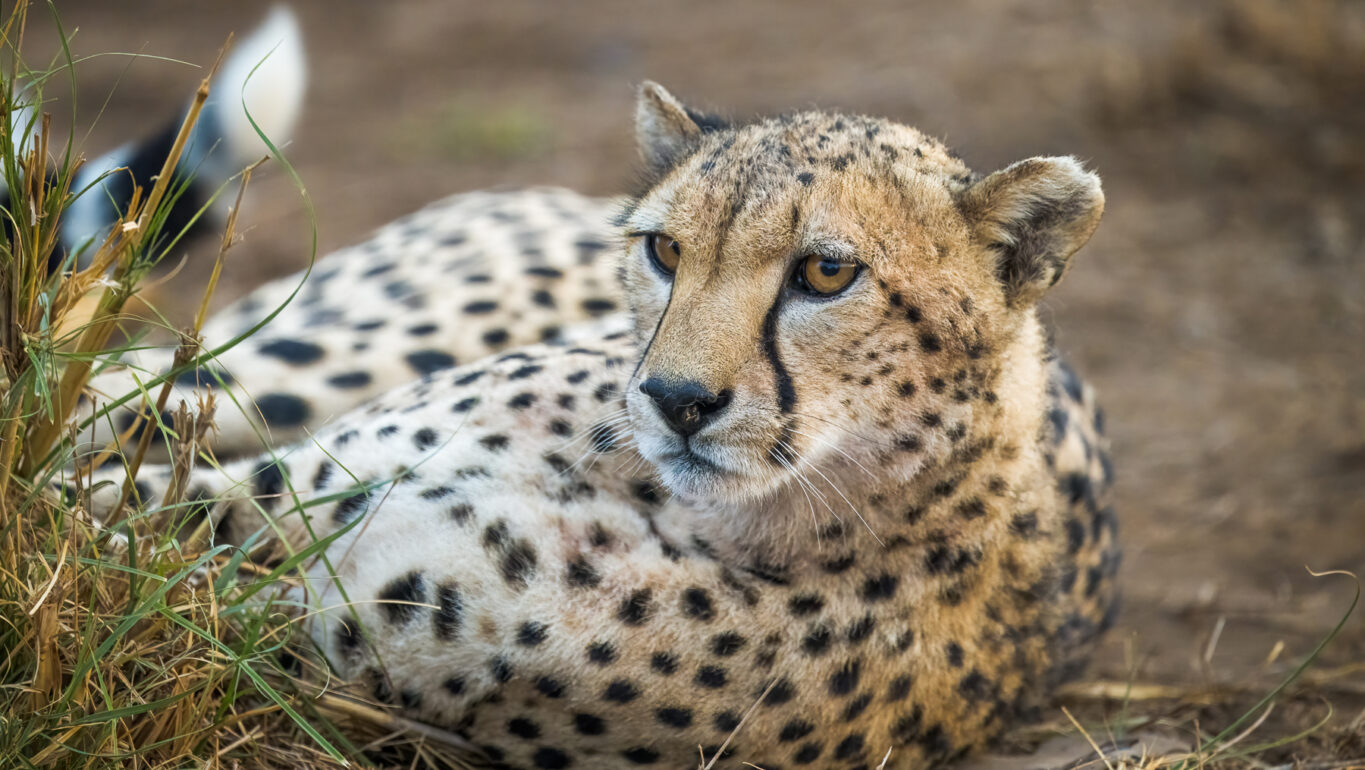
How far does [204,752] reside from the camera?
1.65 m

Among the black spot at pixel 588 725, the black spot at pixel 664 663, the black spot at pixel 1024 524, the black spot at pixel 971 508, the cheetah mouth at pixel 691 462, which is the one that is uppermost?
the cheetah mouth at pixel 691 462

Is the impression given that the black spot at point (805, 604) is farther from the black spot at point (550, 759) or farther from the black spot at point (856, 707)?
the black spot at point (550, 759)

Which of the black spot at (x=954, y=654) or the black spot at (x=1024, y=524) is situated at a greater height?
the black spot at (x=1024, y=524)

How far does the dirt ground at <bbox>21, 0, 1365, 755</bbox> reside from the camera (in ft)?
10.1

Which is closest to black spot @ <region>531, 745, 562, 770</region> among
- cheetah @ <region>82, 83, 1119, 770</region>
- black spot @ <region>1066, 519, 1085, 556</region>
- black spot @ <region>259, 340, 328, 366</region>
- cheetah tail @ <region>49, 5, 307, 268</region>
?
cheetah @ <region>82, 83, 1119, 770</region>

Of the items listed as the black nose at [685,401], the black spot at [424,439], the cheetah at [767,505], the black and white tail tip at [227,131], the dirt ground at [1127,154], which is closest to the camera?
the black nose at [685,401]

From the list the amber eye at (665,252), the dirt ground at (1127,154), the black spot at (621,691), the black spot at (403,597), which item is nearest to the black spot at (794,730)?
the black spot at (621,691)

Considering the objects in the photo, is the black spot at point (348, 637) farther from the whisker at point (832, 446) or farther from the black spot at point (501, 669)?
the whisker at point (832, 446)

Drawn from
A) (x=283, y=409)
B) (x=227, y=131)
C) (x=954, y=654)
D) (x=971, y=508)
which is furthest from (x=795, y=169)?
(x=227, y=131)

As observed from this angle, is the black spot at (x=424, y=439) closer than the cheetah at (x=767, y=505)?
No

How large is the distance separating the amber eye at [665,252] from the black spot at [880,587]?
54 cm

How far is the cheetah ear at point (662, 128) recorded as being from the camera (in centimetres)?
208

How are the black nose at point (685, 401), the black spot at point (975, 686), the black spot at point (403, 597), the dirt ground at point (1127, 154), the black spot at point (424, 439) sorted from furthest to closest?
the dirt ground at point (1127, 154)
the black spot at point (424, 439)
the black spot at point (975, 686)
the black spot at point (403, 597)
the black nose at point (685, 401)

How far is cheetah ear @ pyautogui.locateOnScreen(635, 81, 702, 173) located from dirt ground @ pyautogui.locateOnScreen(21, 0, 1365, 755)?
0.47m
